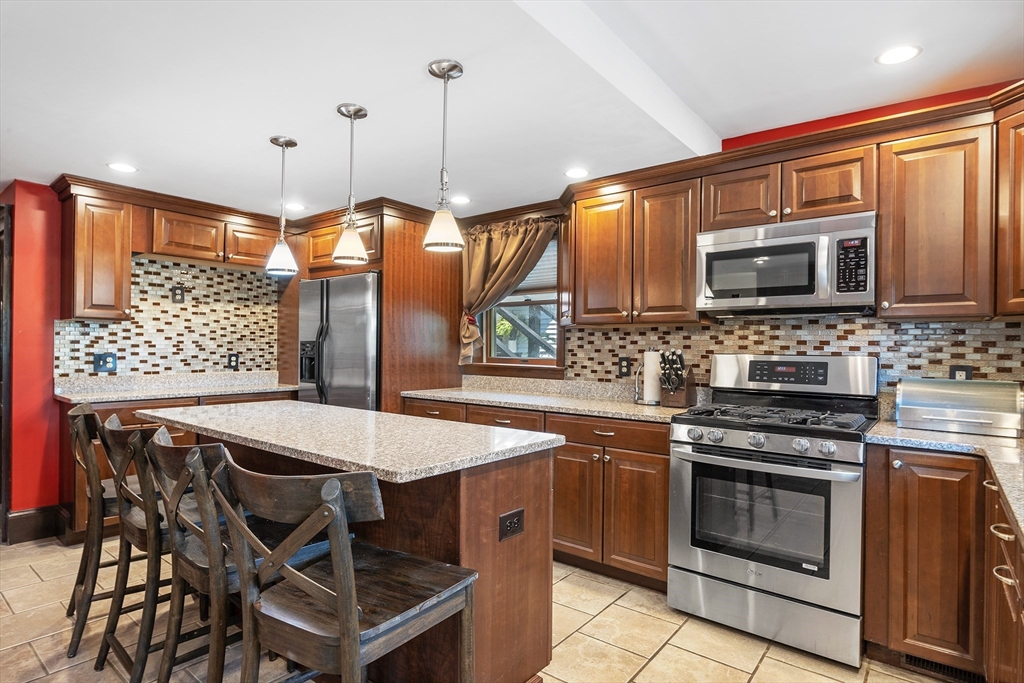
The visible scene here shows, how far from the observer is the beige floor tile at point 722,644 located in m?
2.33

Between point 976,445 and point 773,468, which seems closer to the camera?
point 976,445

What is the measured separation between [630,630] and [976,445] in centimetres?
158

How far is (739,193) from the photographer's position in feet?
9.78

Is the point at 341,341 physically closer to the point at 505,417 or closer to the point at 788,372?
the point at 505,417

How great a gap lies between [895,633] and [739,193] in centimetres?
211

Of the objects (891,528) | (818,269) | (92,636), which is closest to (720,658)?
(891,528)

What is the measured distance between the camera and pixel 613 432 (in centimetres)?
305

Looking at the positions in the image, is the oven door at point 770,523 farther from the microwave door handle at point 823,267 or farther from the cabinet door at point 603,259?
the cabinet door at point 603,259

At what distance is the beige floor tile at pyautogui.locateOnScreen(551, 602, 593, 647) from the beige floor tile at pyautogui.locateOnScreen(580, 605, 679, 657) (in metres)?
0.04

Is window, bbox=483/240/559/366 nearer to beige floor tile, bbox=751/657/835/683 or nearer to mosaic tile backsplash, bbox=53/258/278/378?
mosaic tile backsplash, bbox=53/258/278/378

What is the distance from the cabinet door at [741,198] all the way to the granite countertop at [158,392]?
337 cm

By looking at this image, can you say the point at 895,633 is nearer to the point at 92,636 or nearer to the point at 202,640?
the point at 202,640

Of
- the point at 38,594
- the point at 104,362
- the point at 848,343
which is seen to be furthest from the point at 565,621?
the point at 104,362

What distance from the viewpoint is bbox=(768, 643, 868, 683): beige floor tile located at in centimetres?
223
